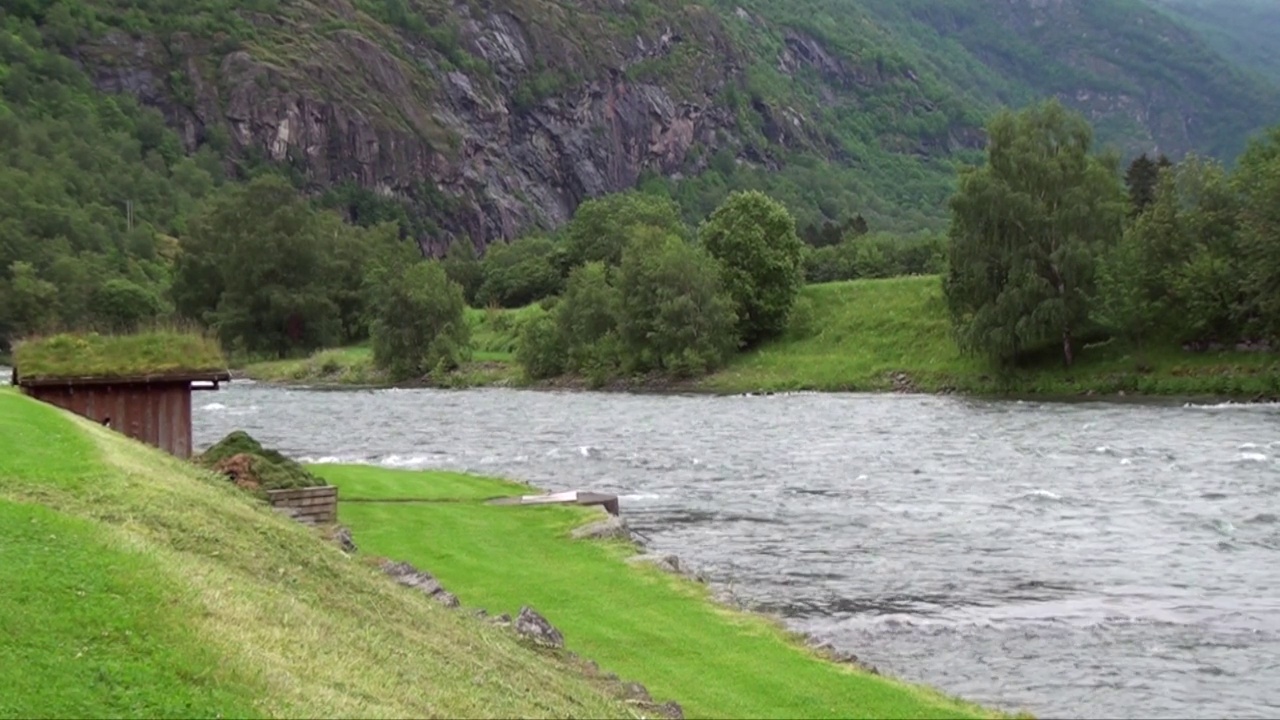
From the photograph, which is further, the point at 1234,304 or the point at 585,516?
the point at 1234,304

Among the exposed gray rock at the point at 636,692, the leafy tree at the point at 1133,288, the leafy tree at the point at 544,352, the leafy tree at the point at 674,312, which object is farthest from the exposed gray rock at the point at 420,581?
the leafy tree at the point at 544,352

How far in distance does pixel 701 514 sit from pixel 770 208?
77.3 meters

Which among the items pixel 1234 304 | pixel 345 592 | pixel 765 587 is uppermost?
pixel 1234 304

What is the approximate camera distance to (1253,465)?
43844 millimetres

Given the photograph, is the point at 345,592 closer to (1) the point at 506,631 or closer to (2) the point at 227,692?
(1) the point at 506,631

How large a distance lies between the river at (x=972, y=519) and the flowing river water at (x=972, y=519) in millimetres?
84

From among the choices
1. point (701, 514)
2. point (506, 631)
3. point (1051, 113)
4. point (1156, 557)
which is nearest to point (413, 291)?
point (1051, 113)

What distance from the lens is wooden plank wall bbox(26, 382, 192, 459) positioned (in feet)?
107

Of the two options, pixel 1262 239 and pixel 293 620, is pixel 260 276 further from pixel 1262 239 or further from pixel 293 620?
pixel 293 620

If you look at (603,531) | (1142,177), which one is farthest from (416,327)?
(603,531)

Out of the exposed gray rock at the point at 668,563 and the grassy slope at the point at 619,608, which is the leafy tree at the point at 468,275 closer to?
the grassy slope at the point at 619,608

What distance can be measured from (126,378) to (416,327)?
84.9m

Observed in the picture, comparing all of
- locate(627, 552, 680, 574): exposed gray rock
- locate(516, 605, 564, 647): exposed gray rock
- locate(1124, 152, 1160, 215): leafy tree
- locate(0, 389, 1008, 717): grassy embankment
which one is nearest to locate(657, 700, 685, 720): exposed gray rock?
locate(0, 389, 1008, 717): grassy embankment

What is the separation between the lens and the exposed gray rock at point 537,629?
18.6 m
